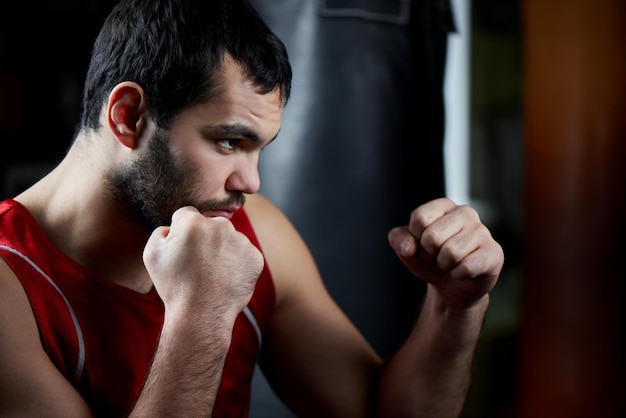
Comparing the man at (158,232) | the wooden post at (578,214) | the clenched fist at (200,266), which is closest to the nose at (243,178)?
the man at (158,232)

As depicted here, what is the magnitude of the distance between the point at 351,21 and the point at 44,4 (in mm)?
826

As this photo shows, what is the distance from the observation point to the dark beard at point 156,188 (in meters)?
0.98

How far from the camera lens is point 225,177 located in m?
0.98

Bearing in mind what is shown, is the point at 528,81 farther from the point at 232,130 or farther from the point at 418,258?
the point at 232,130

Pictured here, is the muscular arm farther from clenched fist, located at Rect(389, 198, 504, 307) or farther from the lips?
the lips

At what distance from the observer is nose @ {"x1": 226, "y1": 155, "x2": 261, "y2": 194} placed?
3.21 feet

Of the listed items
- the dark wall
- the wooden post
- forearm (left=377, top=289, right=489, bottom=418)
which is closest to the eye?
forearm (left=377, top=289, right=489, bottom=418)

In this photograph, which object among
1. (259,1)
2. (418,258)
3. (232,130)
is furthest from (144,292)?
(259,1)

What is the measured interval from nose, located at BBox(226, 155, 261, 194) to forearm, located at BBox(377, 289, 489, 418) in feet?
1.09

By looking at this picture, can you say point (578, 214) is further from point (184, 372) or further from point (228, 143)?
point (184, 372)

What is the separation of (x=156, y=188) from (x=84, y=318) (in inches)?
7.6

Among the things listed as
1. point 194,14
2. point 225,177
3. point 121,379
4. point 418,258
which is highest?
point 194,14

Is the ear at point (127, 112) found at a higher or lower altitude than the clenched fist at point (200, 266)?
higher

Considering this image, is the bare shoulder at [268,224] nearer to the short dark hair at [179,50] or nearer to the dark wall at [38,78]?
the short dark hair at [179,50]
